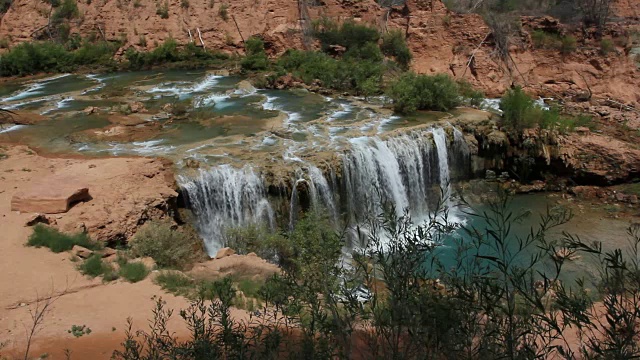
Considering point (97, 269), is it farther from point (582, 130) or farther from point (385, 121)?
point (582, 130)

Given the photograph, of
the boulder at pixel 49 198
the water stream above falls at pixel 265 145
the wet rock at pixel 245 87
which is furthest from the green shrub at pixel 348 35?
the boulder at pixel 49 198

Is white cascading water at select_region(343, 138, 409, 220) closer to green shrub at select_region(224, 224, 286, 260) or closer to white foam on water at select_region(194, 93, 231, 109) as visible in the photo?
green shrub at select_region(224, 224, 286, 260)

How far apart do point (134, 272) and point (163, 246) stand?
95 cm

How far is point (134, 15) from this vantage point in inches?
984

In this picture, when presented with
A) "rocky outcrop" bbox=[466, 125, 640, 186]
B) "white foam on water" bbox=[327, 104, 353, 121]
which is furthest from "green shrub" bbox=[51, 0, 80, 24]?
"rocky outcrop" bbox=[466, 125, 640, 186]

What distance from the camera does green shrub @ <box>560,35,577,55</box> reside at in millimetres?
20922

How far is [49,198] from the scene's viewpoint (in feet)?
31.2

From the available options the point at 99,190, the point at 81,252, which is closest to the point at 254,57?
the point at 99,190

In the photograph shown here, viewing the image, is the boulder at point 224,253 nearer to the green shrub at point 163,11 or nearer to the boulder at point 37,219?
the boulder at point 37,219

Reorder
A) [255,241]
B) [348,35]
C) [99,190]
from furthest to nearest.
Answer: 1. [348,35]
2. [99,190]
3. [255,241]

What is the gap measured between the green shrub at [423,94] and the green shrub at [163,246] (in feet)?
27.5

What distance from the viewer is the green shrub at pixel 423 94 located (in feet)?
52.0

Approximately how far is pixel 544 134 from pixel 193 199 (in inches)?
366

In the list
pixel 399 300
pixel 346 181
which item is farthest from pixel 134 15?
pixel 399 300
